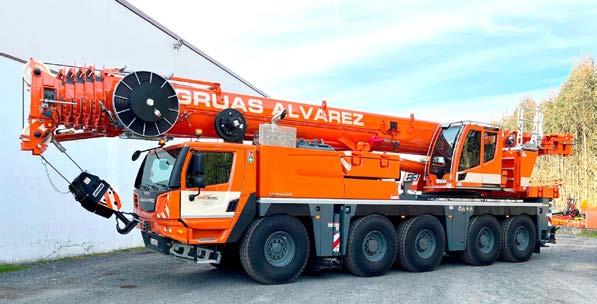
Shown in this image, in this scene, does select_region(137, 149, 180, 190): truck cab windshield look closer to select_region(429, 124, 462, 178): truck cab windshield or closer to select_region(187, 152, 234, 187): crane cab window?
select_region(187, 152, 234, 187): crane cab window

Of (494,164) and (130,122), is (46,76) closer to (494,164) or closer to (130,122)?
(130,122)

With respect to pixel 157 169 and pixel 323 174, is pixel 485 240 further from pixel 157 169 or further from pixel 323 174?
pixel 157 169

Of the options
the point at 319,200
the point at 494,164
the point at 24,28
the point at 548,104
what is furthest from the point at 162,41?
the point at 548,104

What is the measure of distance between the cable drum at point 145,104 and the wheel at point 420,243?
4.92m

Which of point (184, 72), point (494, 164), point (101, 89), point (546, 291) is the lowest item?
point (546, 291)

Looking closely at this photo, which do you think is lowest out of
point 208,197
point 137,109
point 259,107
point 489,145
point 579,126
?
point 208,197

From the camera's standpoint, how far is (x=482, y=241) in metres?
12.0

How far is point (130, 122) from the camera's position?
7965 mm

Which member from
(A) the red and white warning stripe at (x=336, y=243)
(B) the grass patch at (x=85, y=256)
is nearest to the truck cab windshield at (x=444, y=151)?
(A) the red and white warning stripe at (x=336, y=243)

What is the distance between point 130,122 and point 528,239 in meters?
9.54

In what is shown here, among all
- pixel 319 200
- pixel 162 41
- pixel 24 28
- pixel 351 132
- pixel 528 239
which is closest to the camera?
pixel 319 200

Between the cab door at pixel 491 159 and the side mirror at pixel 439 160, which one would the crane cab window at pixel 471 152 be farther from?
the side mirror at pixel 439 160

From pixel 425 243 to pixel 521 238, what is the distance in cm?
331

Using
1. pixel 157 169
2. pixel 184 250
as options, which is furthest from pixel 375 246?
pixel 157 169
